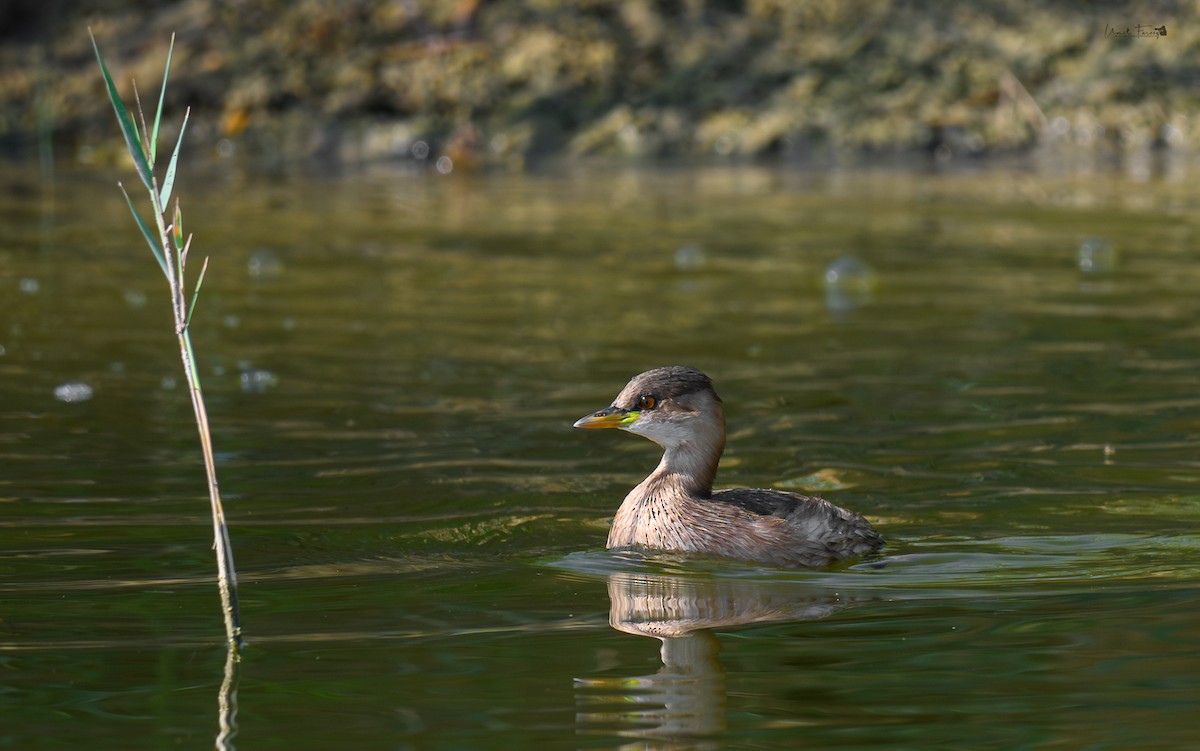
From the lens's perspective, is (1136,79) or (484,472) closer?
(484,472)

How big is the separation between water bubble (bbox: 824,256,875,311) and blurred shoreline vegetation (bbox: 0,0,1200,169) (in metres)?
9.83

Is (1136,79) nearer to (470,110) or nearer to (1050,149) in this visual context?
(1050,149)

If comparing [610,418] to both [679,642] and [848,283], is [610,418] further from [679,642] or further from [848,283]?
[848,283]

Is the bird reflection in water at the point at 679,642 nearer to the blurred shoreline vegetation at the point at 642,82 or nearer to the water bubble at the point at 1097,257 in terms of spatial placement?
the water bubble at the point at 1097,257

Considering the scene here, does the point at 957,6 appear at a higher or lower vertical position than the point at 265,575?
higher

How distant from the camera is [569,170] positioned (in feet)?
→ 69.2

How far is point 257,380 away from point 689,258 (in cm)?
533

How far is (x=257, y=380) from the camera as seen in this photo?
29.4ft

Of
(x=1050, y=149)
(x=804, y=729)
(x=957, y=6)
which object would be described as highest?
(x=957, y=6)

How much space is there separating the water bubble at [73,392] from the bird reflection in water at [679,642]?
3830 millimetres

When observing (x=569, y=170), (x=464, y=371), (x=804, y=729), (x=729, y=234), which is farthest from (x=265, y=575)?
(x=569, y=170)

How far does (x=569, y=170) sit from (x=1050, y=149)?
610 cm

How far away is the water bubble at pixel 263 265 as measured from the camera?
13.0 meters
